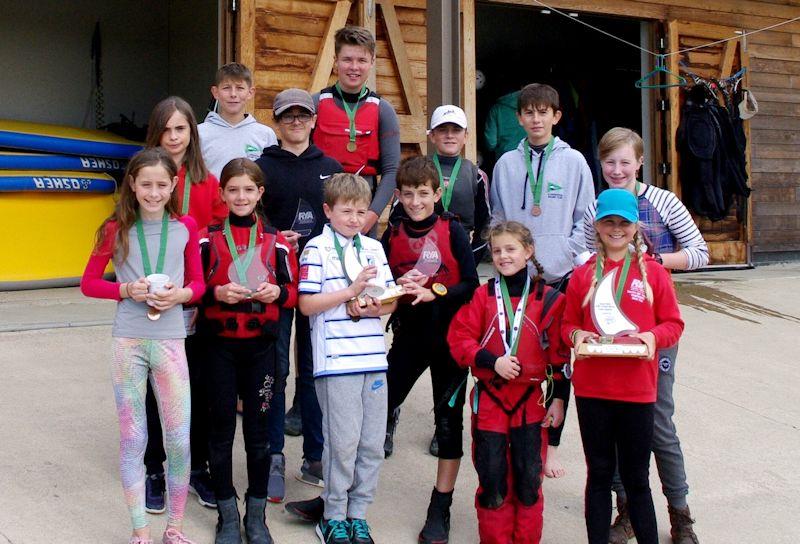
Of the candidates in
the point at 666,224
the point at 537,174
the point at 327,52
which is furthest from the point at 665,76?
the point at 666,224

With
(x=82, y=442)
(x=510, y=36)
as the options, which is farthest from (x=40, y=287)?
(x=510, y=36)

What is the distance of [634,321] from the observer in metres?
3.40

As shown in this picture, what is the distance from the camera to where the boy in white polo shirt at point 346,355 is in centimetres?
354

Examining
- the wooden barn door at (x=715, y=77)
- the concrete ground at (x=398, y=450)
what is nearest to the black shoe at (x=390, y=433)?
the concrete ground at (x=398, y=450)

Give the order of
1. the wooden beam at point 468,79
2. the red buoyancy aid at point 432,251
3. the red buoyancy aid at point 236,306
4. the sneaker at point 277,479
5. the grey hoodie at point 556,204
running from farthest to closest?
the wooden beam at point 468,79
the grey hoodie at point 556,204
the sneaker at point 277,479
the red buoyancy aid at point 432,251
the red buoyancy aid at point 236,306

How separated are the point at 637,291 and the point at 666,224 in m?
0.62

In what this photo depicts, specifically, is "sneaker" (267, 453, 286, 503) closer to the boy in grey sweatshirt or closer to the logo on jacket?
the boy in grey sweatshirt

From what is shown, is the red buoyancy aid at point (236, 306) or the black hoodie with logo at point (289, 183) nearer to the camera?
the red buoyancy aid at point (236, 306)

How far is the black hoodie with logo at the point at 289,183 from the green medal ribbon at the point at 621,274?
1.25 metres

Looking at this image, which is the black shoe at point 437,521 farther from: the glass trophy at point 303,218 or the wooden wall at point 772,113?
the wooden wall at point 772,113

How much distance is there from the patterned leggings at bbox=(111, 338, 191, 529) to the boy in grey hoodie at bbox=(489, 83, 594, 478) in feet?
5.49

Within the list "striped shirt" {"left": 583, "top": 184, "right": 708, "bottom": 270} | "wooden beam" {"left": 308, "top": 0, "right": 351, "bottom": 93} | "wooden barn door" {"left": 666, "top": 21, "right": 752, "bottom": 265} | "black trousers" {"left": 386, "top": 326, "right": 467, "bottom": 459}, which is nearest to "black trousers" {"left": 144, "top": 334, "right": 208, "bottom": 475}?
"black trousers" {"left": 386, "top": 326, "right": 467, "bottom": 459}

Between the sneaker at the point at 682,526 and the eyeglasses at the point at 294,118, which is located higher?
the eyeglasses at the point at 294,118

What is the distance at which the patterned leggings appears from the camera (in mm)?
3352
